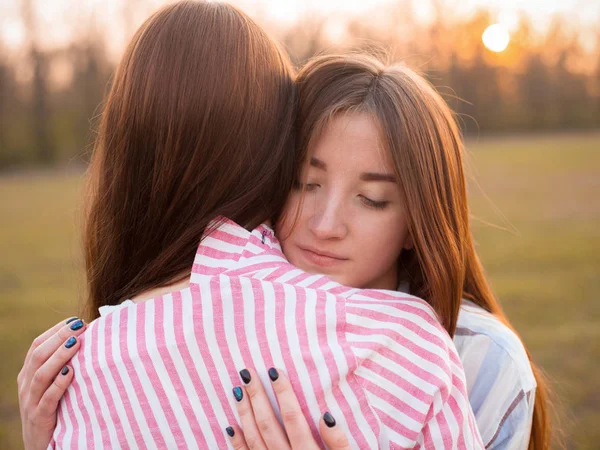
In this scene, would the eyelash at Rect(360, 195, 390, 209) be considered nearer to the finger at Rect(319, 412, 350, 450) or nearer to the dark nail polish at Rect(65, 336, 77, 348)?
the finger at Rect(319, 412, 350, 450)

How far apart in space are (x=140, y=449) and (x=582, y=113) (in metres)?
50.4

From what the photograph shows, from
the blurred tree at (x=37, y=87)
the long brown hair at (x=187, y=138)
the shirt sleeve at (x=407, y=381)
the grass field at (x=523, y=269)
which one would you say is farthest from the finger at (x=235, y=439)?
the blurred tree at (x=37, y=87)

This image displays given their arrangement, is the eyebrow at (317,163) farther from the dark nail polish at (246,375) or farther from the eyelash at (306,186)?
the dark nail polish at (246,375)

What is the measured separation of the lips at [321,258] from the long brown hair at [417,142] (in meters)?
0.25

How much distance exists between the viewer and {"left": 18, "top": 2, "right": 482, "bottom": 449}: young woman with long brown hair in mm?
1548

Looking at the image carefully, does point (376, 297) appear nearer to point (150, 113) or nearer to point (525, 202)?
point (150, 113)

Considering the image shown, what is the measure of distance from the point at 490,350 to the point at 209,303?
1061 millimetres

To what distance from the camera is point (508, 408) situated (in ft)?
6.68

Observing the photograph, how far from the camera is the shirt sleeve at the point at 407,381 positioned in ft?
5.06

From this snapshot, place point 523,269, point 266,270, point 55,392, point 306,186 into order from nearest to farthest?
point 266,270, point 55,392, point 306,186, point 523,269

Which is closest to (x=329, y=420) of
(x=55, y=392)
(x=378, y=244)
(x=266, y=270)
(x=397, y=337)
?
(x=397, y=337)

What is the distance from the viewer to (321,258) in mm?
1963

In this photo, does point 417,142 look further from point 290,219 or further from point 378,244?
point 290,219

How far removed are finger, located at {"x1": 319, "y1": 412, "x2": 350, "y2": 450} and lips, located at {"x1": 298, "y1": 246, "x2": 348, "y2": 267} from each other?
0.56m
